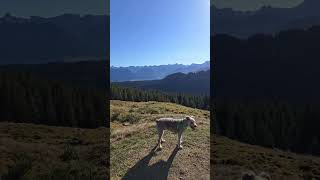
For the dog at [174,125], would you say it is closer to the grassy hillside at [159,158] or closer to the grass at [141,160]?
the grassy hillside at [159,158]

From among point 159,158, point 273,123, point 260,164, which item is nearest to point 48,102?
point 273,123

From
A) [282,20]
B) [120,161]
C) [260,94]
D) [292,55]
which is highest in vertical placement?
[282,20]

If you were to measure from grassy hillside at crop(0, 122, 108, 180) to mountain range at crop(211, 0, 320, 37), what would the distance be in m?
27.7

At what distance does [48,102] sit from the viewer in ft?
176

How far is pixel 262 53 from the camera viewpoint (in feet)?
180

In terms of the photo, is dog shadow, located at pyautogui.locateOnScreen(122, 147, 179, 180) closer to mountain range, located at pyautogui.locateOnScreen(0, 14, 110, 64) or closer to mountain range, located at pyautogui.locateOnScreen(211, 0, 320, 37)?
mountain range, located at pyautogui.locateOnScreen(211, 0, 320, 37)

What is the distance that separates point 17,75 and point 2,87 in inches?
243

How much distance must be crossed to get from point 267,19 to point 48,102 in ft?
101

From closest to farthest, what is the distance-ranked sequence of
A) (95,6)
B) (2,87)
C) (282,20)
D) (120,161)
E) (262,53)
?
(120,161), (2,87), (262,53), (282,20), (95,6)

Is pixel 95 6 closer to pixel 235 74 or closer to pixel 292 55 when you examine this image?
pixel 235 74

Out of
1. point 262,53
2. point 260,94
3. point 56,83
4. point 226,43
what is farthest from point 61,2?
point 260,94

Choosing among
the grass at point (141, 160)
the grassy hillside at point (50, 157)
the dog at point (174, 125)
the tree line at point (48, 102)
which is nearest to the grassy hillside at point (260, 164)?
the grass at point (141, 160)

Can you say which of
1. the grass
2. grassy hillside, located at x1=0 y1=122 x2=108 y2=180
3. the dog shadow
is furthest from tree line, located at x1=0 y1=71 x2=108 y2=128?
the dog shadow

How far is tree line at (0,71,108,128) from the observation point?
1928 inches
